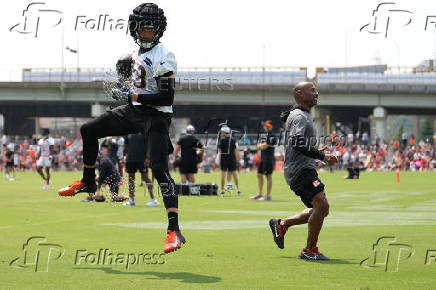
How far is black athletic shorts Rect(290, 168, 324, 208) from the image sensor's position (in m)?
8.97

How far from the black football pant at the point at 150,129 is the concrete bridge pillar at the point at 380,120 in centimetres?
7055

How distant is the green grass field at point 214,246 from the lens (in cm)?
730

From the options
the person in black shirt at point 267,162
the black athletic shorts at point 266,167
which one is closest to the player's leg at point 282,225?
the person in black shirt at point 267,162

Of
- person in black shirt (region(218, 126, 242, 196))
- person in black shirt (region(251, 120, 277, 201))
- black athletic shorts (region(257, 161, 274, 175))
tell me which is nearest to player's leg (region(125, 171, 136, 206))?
person in black shirt (region(251, 120, 277, 201))

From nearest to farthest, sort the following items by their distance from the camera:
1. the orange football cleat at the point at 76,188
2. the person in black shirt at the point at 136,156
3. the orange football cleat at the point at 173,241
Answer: the orange football cleat at the point at 173,241 → the orange football cleat at the point at 76,188 → the person in black shirt at the point at 136,156

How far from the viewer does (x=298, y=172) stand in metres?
9.08

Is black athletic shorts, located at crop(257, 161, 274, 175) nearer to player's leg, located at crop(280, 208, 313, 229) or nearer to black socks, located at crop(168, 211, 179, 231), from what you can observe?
player's leg, located at crop(280, 208, 313, 229)

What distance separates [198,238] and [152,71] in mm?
3655

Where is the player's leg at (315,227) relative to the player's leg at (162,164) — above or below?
below

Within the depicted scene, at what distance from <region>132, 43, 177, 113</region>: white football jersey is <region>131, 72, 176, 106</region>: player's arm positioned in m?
0.07

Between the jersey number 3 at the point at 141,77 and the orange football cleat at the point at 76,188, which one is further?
the orange football cleat at the point at 76,188

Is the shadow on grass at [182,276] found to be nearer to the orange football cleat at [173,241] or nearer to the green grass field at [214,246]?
Answer: the green grass field at [214,246]

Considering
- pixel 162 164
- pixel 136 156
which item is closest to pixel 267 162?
pixel 136 156

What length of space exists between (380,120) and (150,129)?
71564mm
